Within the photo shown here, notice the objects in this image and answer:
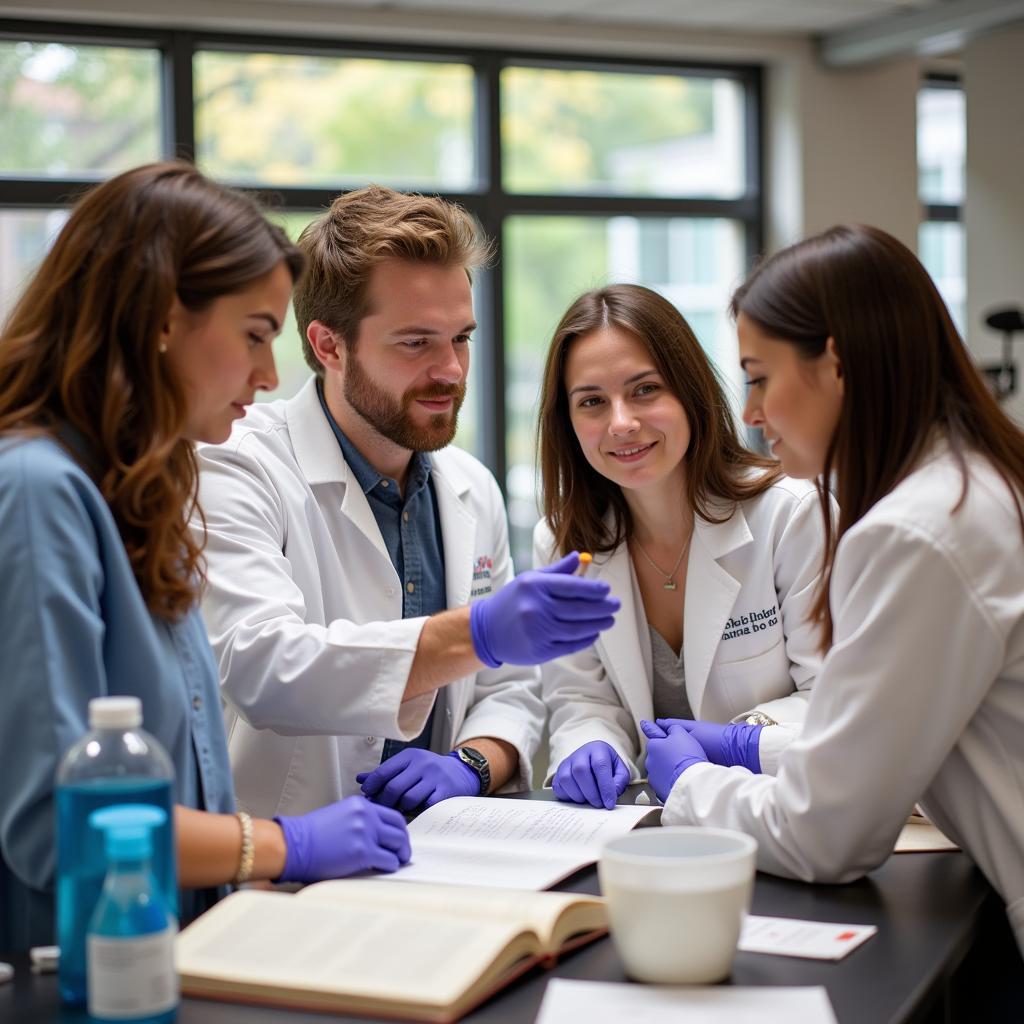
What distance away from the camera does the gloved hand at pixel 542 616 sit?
167cm

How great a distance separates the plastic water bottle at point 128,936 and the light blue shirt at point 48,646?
210 mm

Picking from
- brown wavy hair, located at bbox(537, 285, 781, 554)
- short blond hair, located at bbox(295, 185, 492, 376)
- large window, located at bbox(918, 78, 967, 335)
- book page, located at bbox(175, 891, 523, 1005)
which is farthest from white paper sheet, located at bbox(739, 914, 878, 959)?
large window, located at bbox(918, 78, 967, 335)

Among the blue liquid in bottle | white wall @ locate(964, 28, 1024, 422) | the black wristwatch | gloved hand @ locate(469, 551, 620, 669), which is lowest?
the black wristwatch

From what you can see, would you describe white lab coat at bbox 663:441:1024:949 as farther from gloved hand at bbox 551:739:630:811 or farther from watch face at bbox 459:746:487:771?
watch face at bbox 459:746:487:771

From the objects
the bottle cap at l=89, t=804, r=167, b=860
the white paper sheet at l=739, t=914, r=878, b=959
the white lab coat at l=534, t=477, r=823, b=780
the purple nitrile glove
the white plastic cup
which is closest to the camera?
the bottle cap at l=89, t=804, r=167, b=860

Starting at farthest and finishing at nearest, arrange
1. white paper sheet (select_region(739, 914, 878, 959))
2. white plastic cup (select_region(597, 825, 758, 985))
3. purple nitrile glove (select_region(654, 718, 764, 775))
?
purple nitrile glove (select_region(654, 718, 764, 775)), white paper sheet (select_region(739, 914, 878, 959)), white plastic cup (select_region(597, 825, 758, 985))

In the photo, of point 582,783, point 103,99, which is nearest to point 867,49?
point 103,99

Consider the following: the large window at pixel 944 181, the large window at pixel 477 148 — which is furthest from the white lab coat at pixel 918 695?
the large window at pixel 944 181

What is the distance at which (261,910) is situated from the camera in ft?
4.08

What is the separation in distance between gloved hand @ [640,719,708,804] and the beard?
0.73 m

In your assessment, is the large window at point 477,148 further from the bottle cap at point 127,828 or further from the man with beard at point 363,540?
the bottle cap at point 127,828

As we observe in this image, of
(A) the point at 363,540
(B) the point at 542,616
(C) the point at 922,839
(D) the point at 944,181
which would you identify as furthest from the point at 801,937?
(D) the point at 944,181

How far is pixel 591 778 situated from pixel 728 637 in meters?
0.53

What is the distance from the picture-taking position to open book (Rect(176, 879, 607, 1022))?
1093 mm
